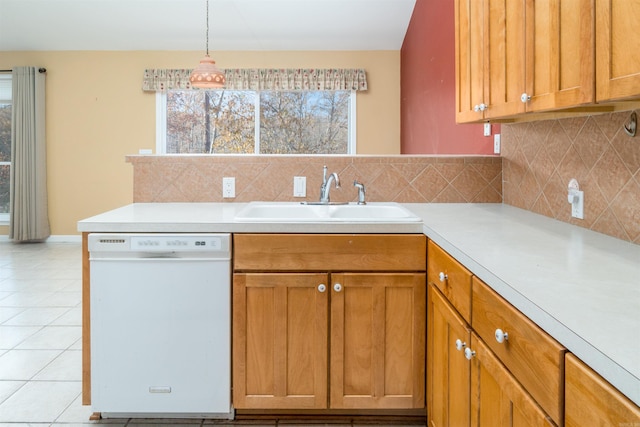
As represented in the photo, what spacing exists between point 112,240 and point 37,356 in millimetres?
1264

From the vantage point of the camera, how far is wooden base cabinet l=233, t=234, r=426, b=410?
190 centimetres

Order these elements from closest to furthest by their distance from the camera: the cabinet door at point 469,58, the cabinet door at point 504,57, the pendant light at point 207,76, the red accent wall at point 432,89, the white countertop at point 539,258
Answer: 1. the white countertop at point 539,258
2. the cabinet door at point 504,57
3. the cabinet door at point 469,58
4. the red accent wall at point 432,89
5. the pendant light at point 207,76

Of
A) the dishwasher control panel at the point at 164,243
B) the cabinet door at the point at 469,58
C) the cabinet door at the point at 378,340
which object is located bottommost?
the cabinet door at the point at 378,340

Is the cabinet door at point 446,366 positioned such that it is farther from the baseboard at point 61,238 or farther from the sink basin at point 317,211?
the baseboard at point 61,238

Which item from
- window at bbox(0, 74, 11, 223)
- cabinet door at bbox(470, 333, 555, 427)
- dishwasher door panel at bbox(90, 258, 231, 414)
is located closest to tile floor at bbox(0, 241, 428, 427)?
dishwasher door panel at bbox(90, 258, 231, 414)

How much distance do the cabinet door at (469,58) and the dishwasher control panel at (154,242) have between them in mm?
1038

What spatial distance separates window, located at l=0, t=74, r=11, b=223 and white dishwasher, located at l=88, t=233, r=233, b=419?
18.5 feet

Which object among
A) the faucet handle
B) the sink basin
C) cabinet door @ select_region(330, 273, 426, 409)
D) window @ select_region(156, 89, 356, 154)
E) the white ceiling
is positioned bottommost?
cabinet door @ select_region(330, 273, 426, 409)

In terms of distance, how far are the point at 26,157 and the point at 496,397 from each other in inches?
263

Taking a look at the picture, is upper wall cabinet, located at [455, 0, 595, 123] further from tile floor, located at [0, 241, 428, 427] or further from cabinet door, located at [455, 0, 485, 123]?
tile floor, located at [0, 241, 428, 427]

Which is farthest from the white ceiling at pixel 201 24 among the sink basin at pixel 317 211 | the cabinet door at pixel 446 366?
the cabinet door at pixel 446 366

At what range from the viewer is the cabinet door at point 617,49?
101cm

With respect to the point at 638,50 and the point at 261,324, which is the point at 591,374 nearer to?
the point at 638,50

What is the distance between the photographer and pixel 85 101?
650cm
